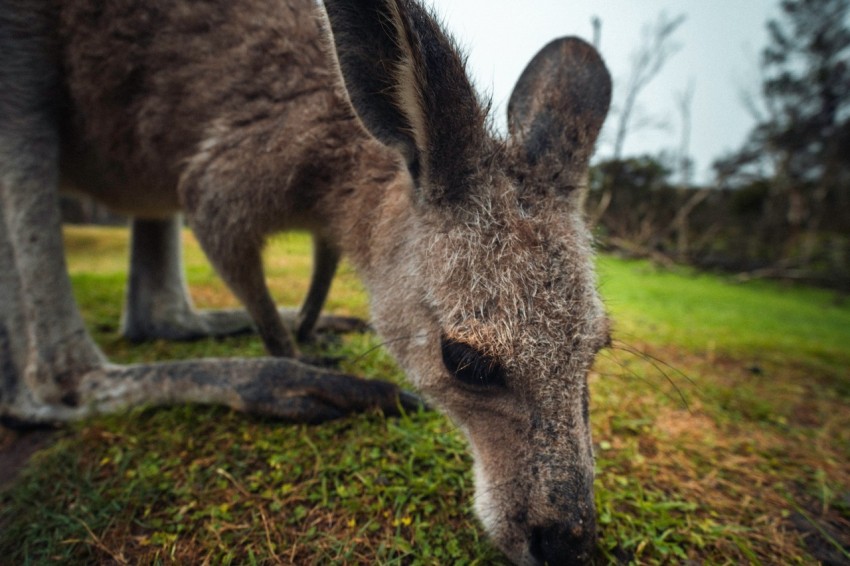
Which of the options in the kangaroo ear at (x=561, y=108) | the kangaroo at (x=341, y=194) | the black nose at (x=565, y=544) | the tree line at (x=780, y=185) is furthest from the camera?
the tree line at (x=780, y=185)

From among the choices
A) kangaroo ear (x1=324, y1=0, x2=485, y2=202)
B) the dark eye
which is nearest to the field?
the dark eye

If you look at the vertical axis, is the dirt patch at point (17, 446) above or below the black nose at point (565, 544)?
below

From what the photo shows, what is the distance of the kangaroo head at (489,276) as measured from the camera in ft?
3.70

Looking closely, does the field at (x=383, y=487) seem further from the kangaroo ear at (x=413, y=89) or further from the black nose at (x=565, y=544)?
the kangaroo ear at (x=413, y=89)

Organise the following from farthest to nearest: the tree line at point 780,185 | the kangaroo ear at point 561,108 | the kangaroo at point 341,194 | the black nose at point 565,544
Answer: the tree line at point 780,185 → the kangaroo ear at point 561,108 → the kangaroo at point 341,194 → the black nose at point 565,544

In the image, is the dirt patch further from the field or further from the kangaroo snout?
the kangaroo snout

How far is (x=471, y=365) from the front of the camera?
49.1 inches

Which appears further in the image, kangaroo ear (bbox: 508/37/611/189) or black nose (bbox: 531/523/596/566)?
kangaroo ear (bbox: 508/37/611/189)

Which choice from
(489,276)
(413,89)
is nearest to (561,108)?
(413,89)

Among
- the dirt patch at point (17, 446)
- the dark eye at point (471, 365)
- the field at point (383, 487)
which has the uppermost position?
the dark eye at point (471, 365)

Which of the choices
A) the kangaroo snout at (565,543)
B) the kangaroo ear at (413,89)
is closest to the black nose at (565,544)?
the kangaroo snout at (565,543)

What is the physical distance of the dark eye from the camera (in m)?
1.21

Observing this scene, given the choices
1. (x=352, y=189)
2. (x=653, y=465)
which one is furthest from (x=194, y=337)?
(x=653, y=465)

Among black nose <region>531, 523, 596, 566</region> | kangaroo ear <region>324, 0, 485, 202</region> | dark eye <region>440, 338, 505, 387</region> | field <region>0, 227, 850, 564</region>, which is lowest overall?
field <region>0, 227, 850, 564</region>
